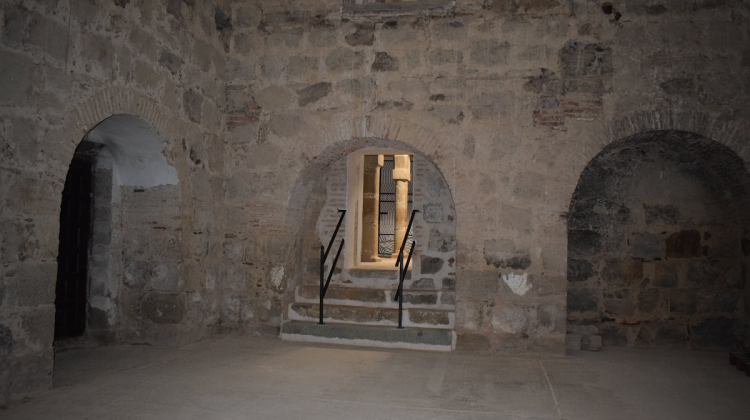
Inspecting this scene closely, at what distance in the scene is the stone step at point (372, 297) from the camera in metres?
5.46

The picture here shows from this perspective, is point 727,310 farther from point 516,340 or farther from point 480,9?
point 480,9

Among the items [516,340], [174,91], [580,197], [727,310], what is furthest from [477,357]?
[174,91]

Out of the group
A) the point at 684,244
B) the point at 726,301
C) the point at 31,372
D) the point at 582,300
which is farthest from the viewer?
the point at 582,300

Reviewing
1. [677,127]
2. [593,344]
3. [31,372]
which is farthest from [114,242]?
[677,127]

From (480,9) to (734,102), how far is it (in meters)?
2.18

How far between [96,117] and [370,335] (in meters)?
2.77

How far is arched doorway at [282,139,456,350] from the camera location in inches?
195

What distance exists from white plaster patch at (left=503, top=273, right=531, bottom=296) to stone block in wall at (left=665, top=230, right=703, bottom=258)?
1.63 metres

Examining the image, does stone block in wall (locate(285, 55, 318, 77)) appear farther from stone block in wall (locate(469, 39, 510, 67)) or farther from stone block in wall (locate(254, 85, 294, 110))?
stone block in wall (locate(469, 39, 510, 67))

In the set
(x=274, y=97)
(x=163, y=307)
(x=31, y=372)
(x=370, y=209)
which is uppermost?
(x=274, y=97)

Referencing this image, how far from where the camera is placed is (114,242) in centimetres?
470

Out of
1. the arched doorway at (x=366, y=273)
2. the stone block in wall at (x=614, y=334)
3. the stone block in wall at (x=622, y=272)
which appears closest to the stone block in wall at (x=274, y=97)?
the arched doorway at (x=366, y=273)

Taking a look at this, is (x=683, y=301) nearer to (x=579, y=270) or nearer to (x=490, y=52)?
(x=579, y=270)

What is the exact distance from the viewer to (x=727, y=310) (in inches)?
199
